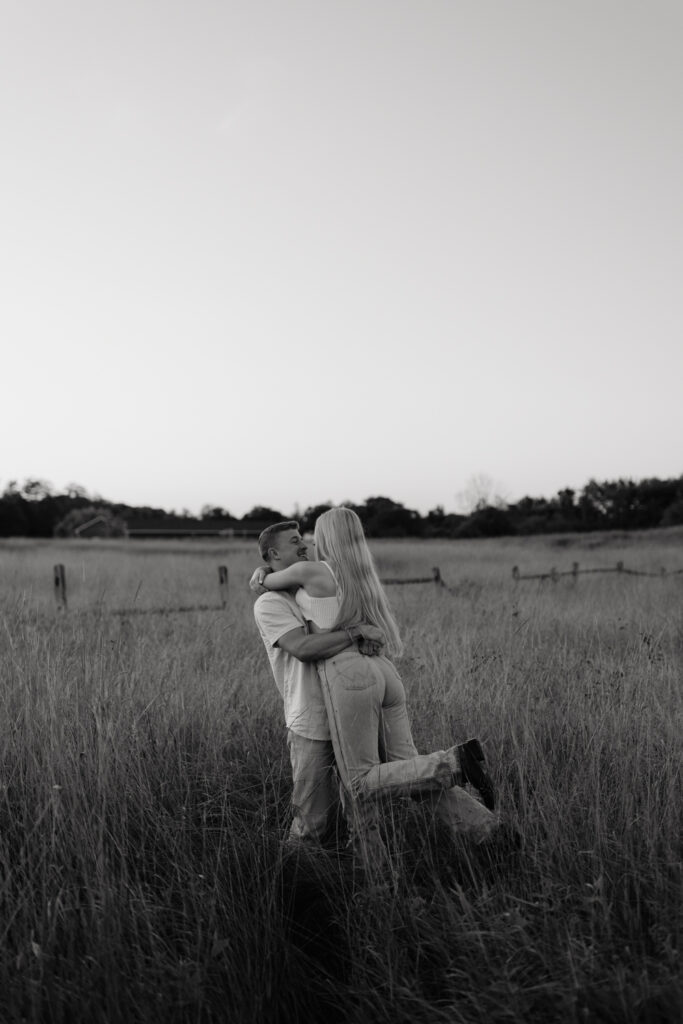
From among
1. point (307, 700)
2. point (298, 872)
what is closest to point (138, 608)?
point (307, 700)

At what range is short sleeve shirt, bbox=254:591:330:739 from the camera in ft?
11.1

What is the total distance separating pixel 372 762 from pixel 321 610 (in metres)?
0.68

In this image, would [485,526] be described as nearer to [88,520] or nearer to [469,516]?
[469,516]

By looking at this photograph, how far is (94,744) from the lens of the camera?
13.1 ft

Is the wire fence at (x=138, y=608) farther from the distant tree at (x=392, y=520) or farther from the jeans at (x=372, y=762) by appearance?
the distant tree at (x=392, y=520)

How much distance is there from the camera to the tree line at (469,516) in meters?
58.0

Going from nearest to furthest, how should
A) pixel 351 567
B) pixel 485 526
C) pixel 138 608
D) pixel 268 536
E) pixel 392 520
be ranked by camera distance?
pixel 351 567 < pixel 268 536 < pixel 138 608 < pixel 392 520 < pixel 485 526

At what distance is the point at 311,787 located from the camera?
3387 mm

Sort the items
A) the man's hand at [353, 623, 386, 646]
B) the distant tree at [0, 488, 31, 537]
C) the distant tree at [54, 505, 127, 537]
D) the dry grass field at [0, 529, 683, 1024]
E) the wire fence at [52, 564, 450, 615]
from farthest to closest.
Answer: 1. the distant tree at [54, 505, 127, 537]
2. the distant tree at [0, 488, 31, 537]
3. the wire fence at [52, 564, 450, 615]
4. the man's hand at [353, 623, 386, 646]
5. the dry grass field at [0, 529, 683, 1024]

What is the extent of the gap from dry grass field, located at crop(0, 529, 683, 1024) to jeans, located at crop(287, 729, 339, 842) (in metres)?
0.16

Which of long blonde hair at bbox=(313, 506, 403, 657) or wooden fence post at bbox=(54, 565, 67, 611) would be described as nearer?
long blonde hair at bbox=(313, 506, 403, 657)

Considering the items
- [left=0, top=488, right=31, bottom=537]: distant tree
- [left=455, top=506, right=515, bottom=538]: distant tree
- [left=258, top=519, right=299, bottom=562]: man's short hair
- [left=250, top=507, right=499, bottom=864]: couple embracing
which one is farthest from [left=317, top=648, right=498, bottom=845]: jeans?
[left=0, top=488, right=31, bottom=537]: distant tree

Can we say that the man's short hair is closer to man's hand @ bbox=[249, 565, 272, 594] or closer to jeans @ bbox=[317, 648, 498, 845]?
man's hand @ bbox=[249, 565, 272, 594]

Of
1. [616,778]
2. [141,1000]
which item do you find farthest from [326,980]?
[616,778]
